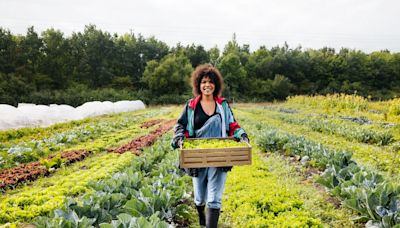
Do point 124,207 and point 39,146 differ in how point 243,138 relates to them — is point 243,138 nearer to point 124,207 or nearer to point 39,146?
point 124,207

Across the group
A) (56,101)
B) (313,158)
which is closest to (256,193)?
(313,158)

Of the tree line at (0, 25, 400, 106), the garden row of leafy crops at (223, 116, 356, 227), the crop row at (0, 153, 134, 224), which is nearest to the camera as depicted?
the garden row of leafy crops at (223, 116, 356, 227)

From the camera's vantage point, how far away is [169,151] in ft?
29.3

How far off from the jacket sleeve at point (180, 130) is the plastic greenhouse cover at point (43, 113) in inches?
596

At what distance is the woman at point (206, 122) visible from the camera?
373 centimetres

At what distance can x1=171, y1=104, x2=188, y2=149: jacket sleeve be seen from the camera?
12.3 feet

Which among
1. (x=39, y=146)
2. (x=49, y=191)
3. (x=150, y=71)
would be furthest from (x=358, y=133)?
(x=150, y=71)

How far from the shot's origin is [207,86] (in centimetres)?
378

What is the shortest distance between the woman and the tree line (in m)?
35.0

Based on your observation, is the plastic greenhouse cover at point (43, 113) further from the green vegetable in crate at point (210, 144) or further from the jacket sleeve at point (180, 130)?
the green vegetable in crate at point (210, 144)

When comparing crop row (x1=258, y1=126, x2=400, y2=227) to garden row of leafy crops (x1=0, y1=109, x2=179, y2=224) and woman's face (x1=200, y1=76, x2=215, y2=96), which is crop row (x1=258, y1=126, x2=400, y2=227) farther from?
garden row of leafy crops (x1=0, y1=109, x2=179, y2=224)

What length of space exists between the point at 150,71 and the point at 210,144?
142ft

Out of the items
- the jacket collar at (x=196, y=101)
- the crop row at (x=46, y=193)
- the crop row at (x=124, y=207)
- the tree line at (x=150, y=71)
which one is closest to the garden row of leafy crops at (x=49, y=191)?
the crop row at (x=46, y=193)

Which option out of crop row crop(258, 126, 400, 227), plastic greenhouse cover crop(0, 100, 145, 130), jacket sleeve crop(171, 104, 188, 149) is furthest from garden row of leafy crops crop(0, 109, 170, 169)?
crop row crop(258, 126, 400, 227)
